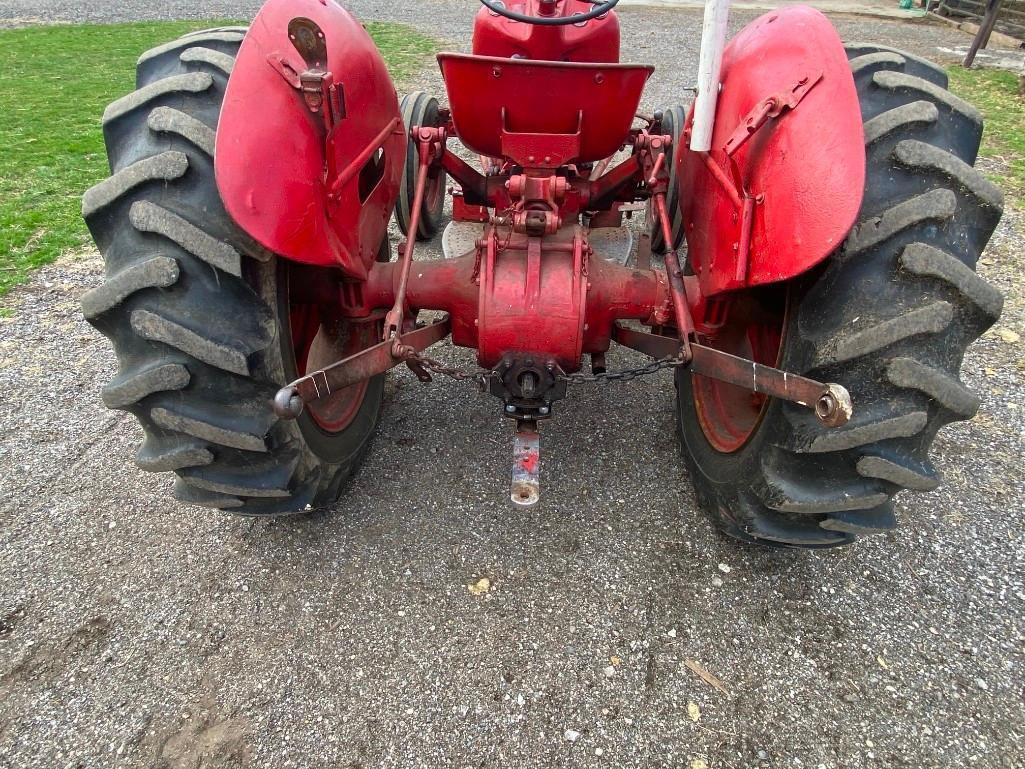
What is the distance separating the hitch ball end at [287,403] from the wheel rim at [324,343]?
60cm

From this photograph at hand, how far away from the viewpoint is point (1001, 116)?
655 cm

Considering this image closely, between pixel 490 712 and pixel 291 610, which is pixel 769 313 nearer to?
pixel 490 712

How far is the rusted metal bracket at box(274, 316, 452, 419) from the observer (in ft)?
4.70

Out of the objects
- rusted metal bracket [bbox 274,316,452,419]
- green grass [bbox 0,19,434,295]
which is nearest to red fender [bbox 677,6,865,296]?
rusted metal bracket [bbox 274,316,452,419]

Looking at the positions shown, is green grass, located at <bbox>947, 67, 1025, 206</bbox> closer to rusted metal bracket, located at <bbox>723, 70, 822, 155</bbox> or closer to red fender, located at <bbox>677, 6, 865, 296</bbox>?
red fender, located at <bbox>677, 6, 865, 296</bbox>

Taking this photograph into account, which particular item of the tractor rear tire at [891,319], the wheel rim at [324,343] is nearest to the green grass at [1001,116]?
the tractor rear tire at [891,319]

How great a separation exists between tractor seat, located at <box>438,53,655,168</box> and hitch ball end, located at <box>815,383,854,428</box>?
3.46 feet

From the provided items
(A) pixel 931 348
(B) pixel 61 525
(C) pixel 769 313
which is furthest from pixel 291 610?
(A) pixel 931 348

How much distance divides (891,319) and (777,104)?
0.59m

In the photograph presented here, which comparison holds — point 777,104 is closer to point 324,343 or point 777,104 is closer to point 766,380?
point 766,380

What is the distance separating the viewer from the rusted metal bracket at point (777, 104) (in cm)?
162

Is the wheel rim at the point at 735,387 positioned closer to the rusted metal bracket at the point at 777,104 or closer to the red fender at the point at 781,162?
the red fender at the point at 781,162

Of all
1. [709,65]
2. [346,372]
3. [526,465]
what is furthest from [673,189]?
[346,372]

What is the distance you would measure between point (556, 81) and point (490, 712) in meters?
1.71
